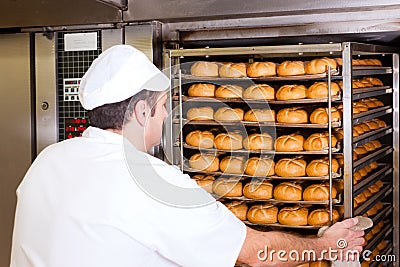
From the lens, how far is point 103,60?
150 cm

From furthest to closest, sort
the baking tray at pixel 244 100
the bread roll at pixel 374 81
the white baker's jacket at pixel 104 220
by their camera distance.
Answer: the bread roll at pixel 374 81 → the baking tray at pixel 244 100 → the white baker's jacket at pixel 104 220

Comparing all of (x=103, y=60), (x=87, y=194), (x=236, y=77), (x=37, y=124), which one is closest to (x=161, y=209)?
(x=87, y=194)

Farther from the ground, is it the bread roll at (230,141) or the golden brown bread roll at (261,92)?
the golden brown bread roll at (261,92)

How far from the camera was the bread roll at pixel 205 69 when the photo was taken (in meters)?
2.38

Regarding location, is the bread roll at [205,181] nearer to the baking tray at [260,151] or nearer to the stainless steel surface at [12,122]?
the baking tray at [260,151]

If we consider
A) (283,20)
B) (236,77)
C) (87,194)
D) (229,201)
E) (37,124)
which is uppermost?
(283,20)

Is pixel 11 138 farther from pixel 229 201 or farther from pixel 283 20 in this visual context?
pixel 283 20

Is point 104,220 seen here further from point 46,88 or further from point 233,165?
point 46,88

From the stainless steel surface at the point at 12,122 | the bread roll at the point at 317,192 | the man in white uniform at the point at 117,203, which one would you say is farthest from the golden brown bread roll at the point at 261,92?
the stainless steel surface at the point at 12,122

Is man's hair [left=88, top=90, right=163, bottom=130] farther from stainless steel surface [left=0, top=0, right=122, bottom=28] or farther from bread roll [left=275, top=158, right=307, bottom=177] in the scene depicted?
stainless steel surface [left=0, top=0, right=122, bottom=28]

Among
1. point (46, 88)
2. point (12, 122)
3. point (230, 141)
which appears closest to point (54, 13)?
point (46, 88)

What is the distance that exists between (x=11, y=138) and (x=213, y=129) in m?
0.90

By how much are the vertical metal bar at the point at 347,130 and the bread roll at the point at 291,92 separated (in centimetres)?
20

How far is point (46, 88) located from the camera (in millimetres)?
2607
